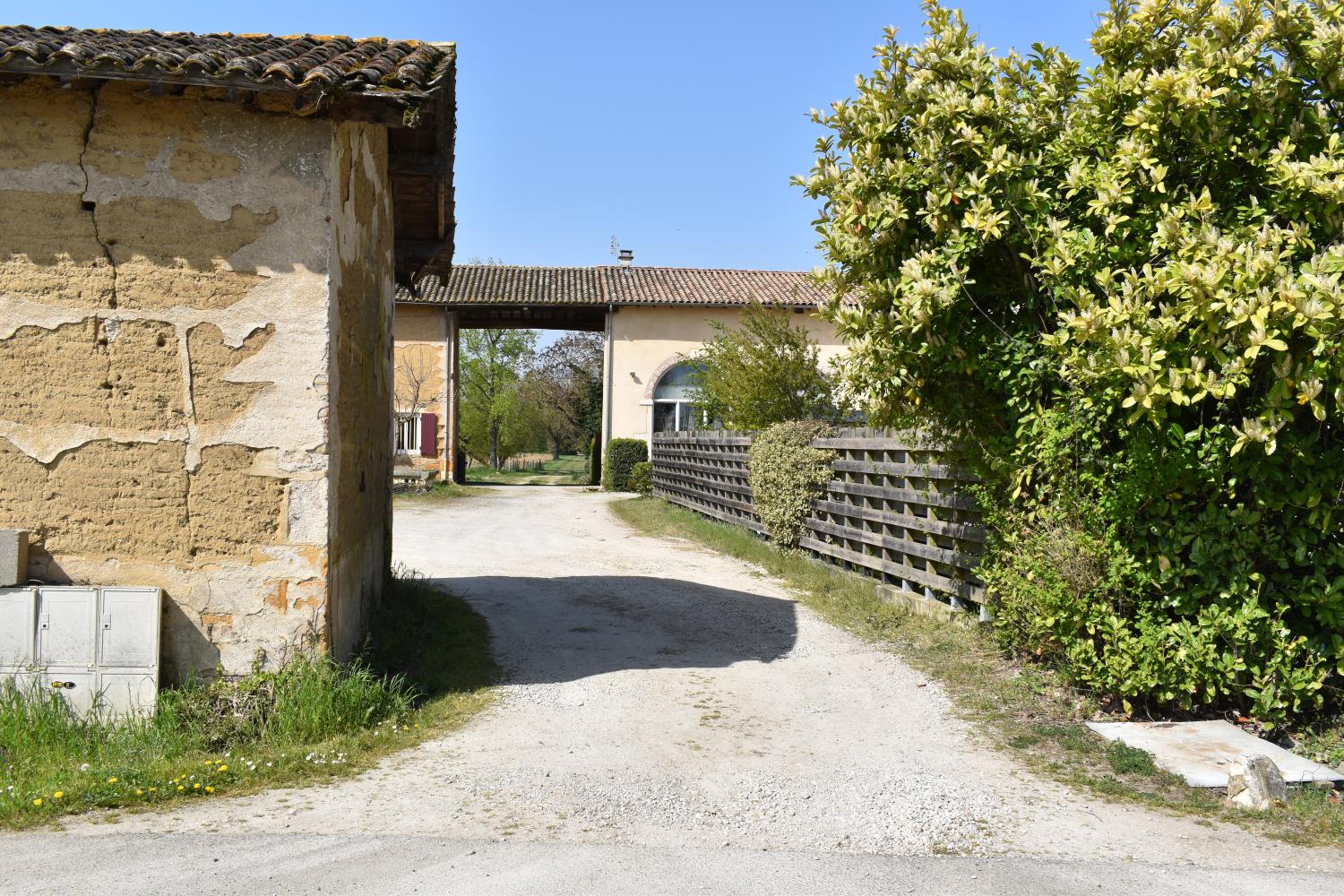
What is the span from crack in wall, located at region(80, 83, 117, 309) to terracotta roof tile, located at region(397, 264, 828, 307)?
22.5 m

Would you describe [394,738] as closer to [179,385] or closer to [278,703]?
[278,703]

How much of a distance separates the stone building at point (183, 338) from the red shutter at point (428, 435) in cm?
2292

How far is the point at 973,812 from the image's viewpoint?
486 cm

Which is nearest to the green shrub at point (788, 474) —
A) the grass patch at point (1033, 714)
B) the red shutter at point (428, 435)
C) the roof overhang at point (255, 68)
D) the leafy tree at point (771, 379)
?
the grass patch at point (1033, 714)

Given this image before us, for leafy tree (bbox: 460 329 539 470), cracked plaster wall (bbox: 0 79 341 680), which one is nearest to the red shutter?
leafy tree (bbox: 460 329 539 470)

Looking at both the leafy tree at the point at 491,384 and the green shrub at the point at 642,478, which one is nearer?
the green shrub at the point at 642,478

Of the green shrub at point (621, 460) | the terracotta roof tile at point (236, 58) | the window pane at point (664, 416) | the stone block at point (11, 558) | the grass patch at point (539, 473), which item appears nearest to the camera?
the terracotta roof tile at point (236, 58)

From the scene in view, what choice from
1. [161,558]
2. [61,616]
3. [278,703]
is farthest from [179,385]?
[278,703]

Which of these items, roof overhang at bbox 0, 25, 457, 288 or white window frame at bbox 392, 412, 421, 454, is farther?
white window frame at bbox 392, 412, 421, 454

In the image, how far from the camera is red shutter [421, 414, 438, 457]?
28.6 m

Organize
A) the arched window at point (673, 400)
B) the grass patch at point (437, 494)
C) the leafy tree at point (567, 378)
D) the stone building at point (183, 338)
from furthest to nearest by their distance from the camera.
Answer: the leafy tree at point (567, 378), the arched window at point (673, 400), the grass patch at point (437, 494), the stone building at point (183, 338)

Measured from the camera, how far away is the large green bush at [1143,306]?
517cm

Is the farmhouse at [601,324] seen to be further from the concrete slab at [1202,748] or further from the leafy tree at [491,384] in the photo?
the concrete slab at [1202,748]

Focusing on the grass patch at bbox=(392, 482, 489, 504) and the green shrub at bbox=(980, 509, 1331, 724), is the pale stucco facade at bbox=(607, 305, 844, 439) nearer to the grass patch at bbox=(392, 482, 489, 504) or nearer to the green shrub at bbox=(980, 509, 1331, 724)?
the grass patch at bbox=(392, 482, 489, 504)
